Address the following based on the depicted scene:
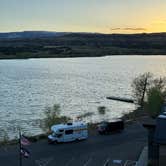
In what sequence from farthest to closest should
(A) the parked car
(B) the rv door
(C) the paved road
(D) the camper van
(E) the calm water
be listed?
(E) the calm water, (A) the parked car, (B) the rv door, (D) the camper van, (C) the paved road

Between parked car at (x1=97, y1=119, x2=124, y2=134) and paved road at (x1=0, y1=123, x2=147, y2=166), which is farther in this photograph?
parked car at (x1=97, y1=119, x2=124, y2=134)

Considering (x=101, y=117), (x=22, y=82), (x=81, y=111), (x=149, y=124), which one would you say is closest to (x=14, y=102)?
(x=81, y=111)

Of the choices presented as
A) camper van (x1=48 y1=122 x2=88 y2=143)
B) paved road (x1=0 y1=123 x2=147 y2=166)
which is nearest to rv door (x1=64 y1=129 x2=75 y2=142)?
camper van (x1=48 y1=122 x2=88 y2=143)

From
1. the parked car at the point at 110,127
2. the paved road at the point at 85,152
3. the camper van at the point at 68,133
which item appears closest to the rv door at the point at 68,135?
the camper van at the point at 68,133

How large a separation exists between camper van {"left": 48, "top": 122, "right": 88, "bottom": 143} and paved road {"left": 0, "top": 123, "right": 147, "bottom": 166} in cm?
54

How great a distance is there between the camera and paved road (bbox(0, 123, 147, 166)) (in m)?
30.6

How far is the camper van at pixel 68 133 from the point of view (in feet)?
119

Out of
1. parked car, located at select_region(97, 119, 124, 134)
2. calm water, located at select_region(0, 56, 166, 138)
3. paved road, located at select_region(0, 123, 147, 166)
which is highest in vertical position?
parked car, located at select_region(97, 119, 124, 134)

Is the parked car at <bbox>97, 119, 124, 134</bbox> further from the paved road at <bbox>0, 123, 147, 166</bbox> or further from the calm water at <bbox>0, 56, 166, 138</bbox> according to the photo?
the calm water at <bbox>0, 56, 166, 138</bbox>

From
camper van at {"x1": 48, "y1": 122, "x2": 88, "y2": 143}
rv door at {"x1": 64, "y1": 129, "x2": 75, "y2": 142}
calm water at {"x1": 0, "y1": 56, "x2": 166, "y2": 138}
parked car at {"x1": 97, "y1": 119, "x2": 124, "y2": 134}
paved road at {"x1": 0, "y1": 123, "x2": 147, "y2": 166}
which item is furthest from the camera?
calm water at {"x1": 0, "y1": 56, "x2": 166, "y2": 138}

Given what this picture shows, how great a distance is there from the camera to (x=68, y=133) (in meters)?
36.6

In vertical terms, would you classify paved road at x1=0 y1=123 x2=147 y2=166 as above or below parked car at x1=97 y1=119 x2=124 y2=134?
below

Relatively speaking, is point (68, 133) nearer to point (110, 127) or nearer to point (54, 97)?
point (110, 127)

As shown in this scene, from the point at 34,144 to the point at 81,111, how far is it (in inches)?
1349
